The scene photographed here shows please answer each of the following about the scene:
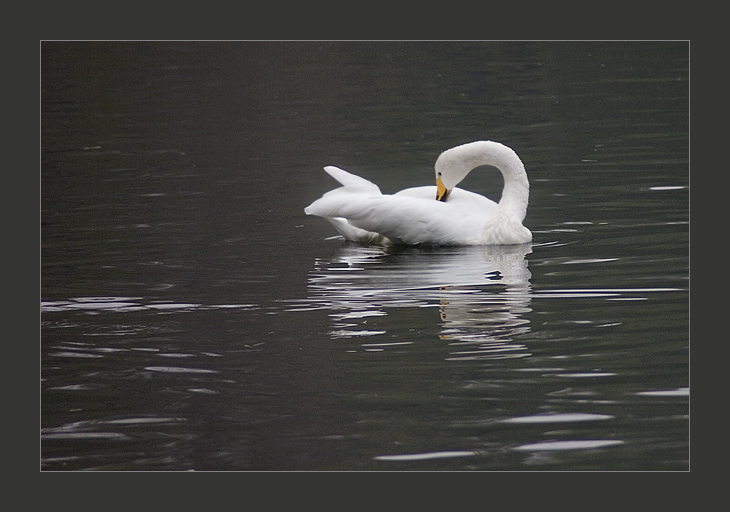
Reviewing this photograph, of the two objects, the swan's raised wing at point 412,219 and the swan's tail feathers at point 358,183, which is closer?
the swan's raised wing at point 412,219

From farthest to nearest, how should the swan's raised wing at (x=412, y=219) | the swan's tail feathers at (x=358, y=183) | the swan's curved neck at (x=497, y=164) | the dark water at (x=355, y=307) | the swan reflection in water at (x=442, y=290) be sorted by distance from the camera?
the swan's tail feathers at (x=358, y=183) → the swan's curved neck at (x=497, y=164) → the swan's raised wing at (x=412, y=219) → the swan reflection in water at (x=442, y=290) → the dark water at (x=355, y=307)

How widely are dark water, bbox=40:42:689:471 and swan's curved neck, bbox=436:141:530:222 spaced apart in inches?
18.4

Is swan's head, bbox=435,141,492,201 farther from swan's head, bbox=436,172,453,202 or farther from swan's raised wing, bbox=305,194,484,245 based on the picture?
swan's raised wing, bbox=305,194,484,245

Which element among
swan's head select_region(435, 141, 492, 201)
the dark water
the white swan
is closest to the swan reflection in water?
the dark water

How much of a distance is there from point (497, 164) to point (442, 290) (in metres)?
2.72

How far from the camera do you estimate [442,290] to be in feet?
32.0

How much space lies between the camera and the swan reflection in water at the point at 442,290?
8539mm

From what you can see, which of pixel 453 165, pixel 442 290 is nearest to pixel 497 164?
pixel 453 165

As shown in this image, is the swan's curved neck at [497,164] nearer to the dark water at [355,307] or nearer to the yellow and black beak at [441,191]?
the yellow and black beak at [441,191]

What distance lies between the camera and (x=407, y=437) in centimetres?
680

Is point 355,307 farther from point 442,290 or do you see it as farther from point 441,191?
point 441,191

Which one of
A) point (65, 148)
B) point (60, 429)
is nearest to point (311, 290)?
point (60, 429)

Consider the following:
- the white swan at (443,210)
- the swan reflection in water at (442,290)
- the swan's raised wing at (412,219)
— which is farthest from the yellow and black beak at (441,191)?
the swan reflection in water at (442,290)

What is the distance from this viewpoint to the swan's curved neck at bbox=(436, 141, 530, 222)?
38.7 ft
